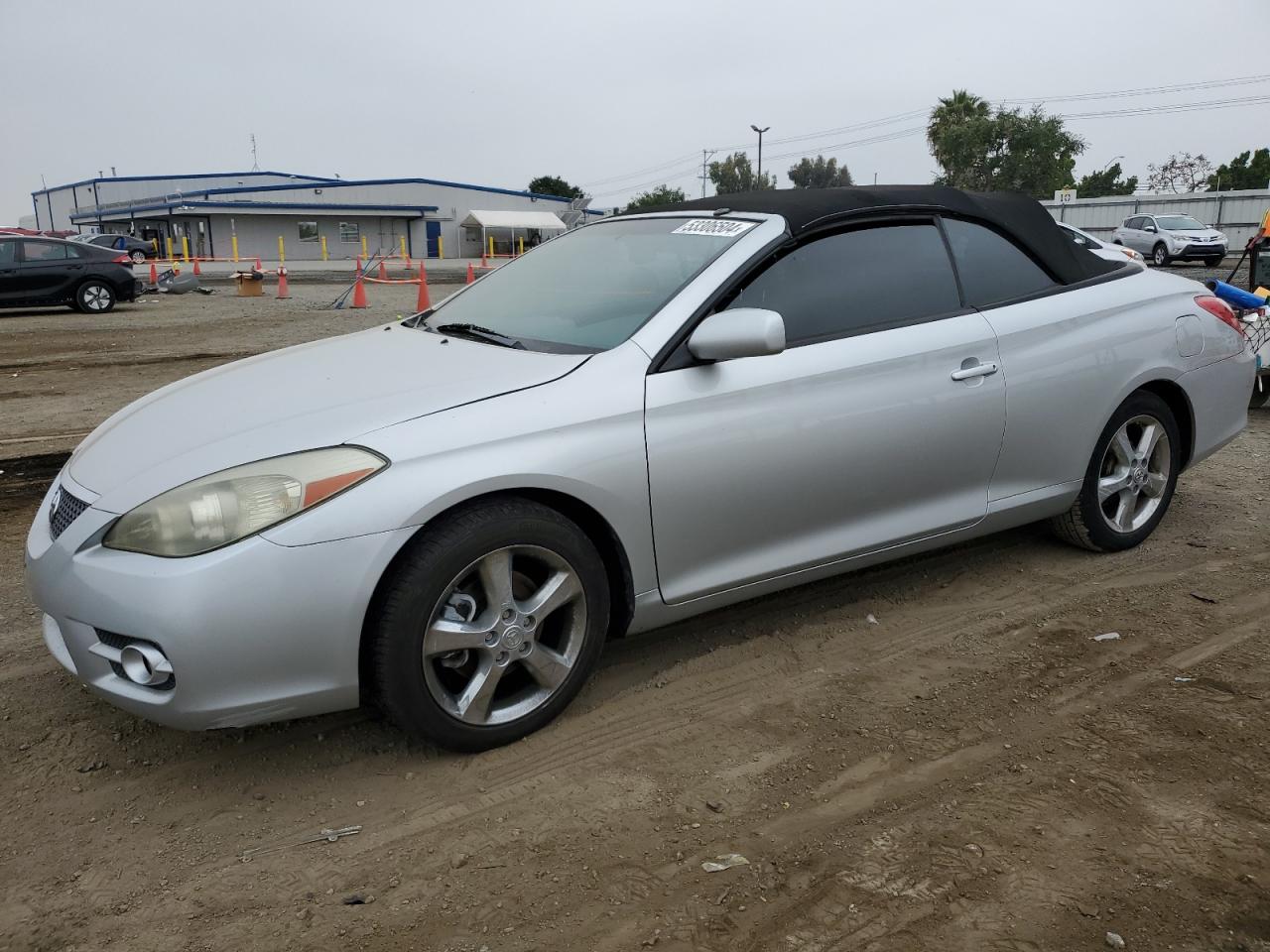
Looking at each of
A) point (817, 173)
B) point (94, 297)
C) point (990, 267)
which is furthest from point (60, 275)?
point (817, 173)

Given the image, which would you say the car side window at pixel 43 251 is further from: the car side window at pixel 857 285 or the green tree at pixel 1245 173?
the green tree at pixel 1245 173

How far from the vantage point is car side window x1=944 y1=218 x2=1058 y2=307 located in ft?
13.0

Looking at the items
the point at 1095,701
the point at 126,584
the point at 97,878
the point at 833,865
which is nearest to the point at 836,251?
the point at 1095,701

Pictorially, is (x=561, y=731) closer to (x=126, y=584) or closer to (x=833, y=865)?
(x=833, y=865)

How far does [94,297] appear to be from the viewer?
17.9 m

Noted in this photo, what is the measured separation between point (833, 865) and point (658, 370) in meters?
1.52

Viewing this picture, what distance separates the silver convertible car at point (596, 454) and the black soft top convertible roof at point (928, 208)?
2 cm

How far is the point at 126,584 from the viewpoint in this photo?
2.56 meters

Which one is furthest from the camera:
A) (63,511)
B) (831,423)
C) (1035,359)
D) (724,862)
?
(1035,359)

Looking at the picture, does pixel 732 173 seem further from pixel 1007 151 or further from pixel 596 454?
pixel 596 454

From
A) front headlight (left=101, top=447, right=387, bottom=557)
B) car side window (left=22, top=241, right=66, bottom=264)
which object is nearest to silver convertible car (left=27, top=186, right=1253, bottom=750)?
front headlight (left=101, top=447, right=387, bottom=557)

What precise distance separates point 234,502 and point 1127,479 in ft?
12.3

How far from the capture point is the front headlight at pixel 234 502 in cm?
257

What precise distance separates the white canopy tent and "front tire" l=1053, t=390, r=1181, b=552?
202 ft
